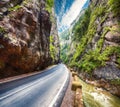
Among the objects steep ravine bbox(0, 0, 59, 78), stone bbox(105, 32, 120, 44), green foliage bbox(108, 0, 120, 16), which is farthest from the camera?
green foliage bbox(108, 0, 120, 16)

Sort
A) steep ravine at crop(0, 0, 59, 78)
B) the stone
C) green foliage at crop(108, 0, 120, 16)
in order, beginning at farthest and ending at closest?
green foliage at crop(108, 0, 120, 16), the stone, steep ravine at crop(0, 0, 59, 78)

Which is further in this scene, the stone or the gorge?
the stone

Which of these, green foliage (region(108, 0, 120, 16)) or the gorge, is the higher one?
green foliage (region(108, 0, 120, 16))

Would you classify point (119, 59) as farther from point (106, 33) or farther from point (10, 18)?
point (10, 18)

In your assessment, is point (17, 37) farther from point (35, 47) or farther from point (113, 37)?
point (113, 37)

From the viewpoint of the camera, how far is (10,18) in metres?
18.8

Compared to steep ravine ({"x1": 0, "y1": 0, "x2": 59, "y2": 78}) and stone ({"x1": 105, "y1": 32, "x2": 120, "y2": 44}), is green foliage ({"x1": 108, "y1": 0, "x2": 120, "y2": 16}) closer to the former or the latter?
stone ({"x1": 105, "y1": 32, "x2": 120, "y2": 44})

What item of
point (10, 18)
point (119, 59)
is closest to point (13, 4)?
point (10, 18)

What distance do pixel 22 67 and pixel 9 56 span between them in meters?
3.86

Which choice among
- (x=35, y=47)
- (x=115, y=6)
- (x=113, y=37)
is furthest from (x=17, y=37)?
(x=115, y=6)

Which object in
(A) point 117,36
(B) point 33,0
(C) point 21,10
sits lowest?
(A) point 117,36

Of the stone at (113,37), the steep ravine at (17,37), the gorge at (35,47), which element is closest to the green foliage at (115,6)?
the gorge at (35,47)

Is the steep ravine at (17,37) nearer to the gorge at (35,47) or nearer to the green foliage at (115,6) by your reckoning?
the gorge at (35,47)

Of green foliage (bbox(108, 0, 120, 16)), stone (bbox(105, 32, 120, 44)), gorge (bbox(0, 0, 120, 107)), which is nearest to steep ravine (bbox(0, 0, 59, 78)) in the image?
gorge (bbox(0, 0, 120, 107))
